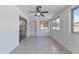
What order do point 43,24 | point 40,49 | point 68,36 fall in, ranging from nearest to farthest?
point 68,36, point 40,49, point 43,24

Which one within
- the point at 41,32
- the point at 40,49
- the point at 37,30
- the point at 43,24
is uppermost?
the point at 43,24

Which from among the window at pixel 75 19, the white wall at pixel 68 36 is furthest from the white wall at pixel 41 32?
the window at pixel 75 19

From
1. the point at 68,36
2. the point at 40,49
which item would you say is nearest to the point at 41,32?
the point at 40,49

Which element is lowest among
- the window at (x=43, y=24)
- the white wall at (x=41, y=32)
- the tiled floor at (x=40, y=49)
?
the tiled floor at (x=40, y=49)

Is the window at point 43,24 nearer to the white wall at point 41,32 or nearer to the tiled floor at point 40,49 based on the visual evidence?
the white wall at point 41,32

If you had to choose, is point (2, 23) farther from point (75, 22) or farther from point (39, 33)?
point (39, 33)

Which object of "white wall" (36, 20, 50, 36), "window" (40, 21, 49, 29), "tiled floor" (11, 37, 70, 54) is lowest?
"tiled floor" (11, 37, 70, 54)

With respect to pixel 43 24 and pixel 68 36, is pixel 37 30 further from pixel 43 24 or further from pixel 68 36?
pixel 68 36

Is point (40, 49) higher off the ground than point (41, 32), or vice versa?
point (41, 32)

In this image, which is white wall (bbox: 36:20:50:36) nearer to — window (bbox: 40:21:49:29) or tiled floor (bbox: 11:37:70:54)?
window (bbox: 40:21:49:29)

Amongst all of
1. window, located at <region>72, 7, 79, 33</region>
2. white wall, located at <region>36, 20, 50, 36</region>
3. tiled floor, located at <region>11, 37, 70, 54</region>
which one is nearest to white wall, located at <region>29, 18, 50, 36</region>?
white wall, located at <region>36, 20, 50, 36</region>

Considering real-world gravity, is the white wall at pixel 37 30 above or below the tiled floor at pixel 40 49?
above
